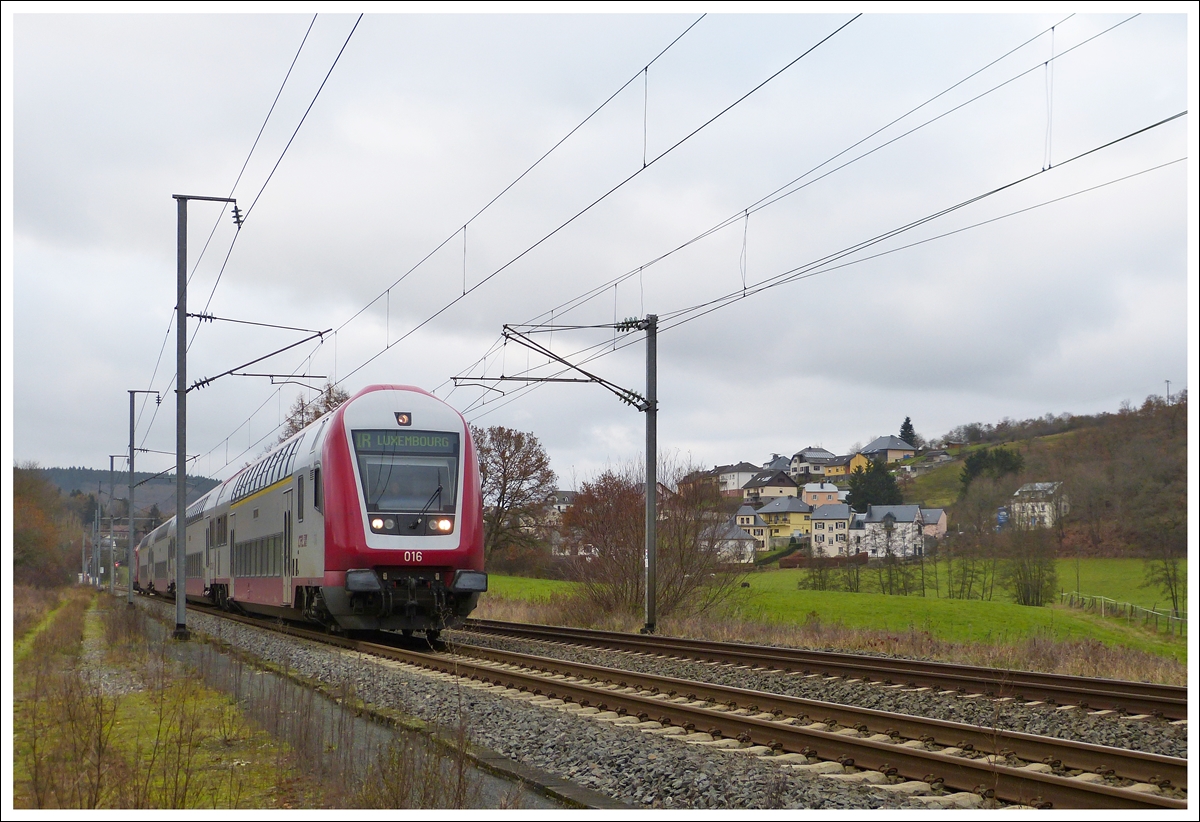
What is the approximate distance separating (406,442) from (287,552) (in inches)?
178

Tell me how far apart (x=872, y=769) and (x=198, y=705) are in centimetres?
796

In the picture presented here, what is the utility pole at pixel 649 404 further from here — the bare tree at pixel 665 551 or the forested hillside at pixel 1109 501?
the forested hillside at pixel 1109 501

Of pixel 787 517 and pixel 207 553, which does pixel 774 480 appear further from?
pixel 207 553

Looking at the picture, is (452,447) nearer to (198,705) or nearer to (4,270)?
(198,705)

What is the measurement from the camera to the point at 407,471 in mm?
19359

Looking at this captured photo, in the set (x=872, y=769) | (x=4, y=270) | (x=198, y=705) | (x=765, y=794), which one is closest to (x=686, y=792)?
(x=765, y=794)

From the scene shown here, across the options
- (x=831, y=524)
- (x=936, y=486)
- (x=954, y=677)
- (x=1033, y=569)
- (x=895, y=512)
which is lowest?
(x=1033, y=569)

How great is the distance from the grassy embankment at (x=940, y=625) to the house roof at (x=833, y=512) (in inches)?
2400

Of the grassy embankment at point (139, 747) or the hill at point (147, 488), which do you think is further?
the hill at point (147, 488)

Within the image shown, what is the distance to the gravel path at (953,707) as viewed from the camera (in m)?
10.1

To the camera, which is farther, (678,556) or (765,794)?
(678,556)

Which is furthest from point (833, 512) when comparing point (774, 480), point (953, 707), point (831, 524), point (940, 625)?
point (953, 707)

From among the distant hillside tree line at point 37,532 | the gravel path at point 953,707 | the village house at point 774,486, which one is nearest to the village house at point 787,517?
the village house at point 774,486

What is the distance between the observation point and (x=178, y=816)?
541cm
